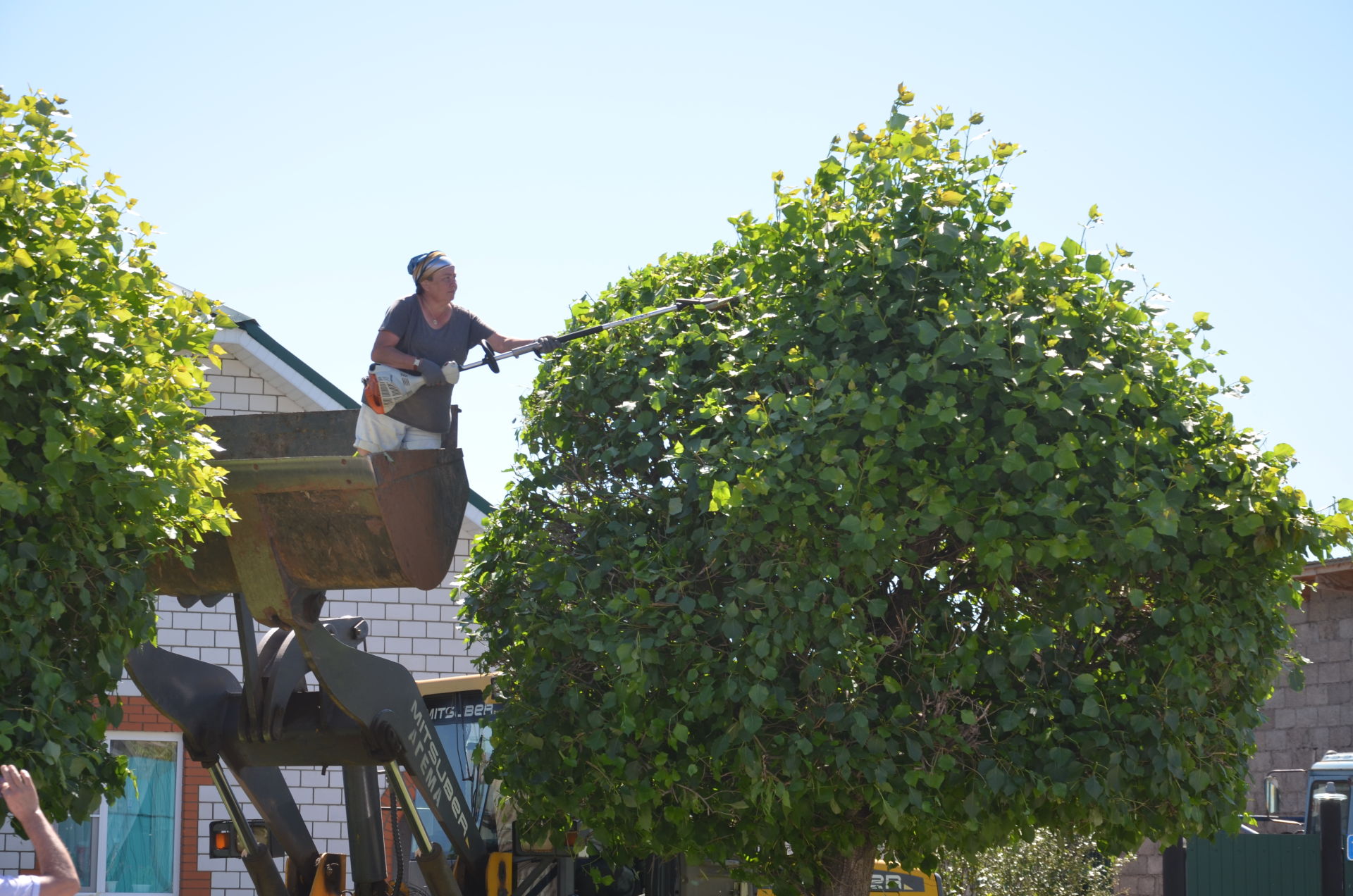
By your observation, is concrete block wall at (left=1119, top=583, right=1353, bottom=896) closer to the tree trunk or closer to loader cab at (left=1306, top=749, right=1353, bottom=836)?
loader cab at (left=1306, top=749, right=1353, bottom=836)

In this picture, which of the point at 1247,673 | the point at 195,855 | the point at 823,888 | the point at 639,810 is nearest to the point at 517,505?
the point at 639,810

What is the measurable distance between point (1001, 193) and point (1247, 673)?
107 inches

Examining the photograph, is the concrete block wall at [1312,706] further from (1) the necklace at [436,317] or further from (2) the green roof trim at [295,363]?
(1) the necklace at [436,317]

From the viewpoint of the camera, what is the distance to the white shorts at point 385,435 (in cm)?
681

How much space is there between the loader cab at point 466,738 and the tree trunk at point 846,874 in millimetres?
2503

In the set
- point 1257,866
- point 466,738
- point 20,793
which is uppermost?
point 20,793

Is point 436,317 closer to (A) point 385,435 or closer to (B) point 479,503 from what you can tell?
(A) point 385,435

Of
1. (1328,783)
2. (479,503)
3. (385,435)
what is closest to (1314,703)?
(1328,783)

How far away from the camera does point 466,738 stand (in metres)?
9.96

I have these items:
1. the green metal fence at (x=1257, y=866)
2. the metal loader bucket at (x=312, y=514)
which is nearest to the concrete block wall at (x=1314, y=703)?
the green metal fence at (x=1257, y=866)

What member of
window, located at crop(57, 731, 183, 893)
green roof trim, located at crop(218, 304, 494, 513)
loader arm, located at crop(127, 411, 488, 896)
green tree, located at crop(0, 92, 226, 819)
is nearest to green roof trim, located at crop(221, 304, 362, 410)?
green roof trim, located at crop(218, 304, 494, 513)

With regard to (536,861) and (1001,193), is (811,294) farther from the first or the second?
(536,861)

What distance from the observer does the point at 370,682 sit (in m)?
7.77

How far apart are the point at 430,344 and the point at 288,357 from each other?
27.7 ft
